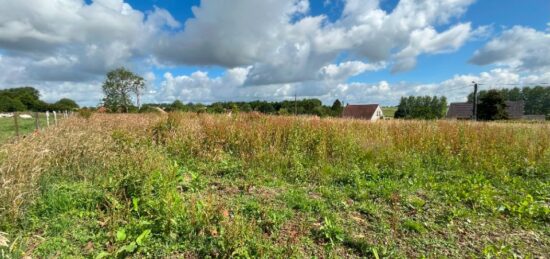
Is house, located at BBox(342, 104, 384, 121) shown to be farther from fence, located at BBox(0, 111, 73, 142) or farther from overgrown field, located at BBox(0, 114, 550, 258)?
overgrown field, located at BBox(0, 114, 550, 258)

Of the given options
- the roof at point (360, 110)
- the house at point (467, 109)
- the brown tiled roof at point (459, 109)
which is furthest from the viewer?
the roof at point (360, 110)

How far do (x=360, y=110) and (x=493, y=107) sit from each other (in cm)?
2134

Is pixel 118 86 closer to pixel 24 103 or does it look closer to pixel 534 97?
pixel 24 103

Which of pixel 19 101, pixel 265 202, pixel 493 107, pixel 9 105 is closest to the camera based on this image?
pixel 265 202

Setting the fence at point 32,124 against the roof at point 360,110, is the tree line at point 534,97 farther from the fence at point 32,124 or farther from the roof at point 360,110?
the fence at point 32,124

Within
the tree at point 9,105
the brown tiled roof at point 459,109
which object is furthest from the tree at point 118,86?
the brown tiled roof at point 459,109

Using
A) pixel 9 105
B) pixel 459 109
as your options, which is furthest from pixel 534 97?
pixel 9 105

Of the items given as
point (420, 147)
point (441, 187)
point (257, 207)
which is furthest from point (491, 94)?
point (257, 207)

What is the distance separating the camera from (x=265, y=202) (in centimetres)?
355

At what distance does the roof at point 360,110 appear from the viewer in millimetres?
52719

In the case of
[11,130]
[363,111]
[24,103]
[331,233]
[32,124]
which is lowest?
[331,233]

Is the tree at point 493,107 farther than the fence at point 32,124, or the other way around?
the tree at point 493,107

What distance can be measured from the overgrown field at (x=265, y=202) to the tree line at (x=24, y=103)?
74.8 metres

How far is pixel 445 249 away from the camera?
2684 mm
